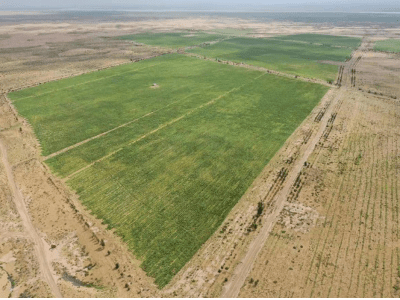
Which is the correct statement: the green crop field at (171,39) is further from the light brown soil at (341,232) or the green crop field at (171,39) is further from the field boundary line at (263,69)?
the light brown soil at (341,232)

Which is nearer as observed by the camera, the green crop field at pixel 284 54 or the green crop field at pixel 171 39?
the green crop field at pixel 284 54

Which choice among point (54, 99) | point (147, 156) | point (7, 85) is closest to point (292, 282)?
point (147, 156)

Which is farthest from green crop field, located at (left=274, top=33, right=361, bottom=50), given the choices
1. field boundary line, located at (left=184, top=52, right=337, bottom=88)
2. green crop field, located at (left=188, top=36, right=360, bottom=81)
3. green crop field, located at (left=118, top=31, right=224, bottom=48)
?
field boundary line, located at (left=184, top=52, right=337, bottom=88)

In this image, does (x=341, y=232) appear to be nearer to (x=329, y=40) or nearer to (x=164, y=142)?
(x=164, y=142)

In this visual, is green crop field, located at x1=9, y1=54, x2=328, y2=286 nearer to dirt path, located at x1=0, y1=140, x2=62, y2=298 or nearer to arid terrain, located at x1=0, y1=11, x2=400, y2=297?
arid terrain, located at x1=0, y1=11, x2=400, y2=297

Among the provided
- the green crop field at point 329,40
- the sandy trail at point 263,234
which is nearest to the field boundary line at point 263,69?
the sandy trail at point 263,234

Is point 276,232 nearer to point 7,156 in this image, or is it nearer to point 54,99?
point 7,156

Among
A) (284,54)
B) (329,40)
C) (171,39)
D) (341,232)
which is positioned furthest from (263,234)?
(329,40)
